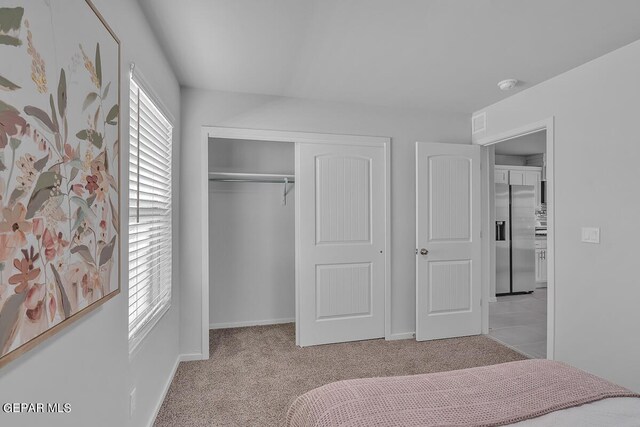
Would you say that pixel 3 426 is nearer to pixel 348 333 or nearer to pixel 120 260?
pixel 120 260

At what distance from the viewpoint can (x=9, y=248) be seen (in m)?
0.83

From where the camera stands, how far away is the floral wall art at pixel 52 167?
32.8 inches

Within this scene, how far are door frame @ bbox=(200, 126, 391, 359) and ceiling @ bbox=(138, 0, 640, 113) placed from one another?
408 millimetres

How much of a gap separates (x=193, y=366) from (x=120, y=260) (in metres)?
1.84

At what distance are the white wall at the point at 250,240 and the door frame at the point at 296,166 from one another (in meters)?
0.74

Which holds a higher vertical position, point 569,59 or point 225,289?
point 569,59

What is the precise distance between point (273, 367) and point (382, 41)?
2731 millimetres

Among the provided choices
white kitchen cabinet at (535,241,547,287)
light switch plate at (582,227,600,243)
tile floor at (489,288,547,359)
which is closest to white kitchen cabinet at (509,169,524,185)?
white kitchen cabinet at (535,241,547,287)

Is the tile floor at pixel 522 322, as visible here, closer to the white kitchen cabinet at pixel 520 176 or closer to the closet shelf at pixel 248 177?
the white kitchen cabinet at pixel 520 176

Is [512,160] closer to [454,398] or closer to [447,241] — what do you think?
[447,241]

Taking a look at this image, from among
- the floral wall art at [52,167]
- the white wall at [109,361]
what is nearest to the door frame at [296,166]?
the white wall at [109,361]

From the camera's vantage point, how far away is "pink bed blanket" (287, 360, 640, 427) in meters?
1.25

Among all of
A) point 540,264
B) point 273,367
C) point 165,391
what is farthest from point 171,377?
point 540,264

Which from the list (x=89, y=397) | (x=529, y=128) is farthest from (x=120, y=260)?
(x=529, y=128)
